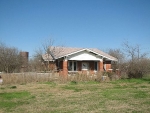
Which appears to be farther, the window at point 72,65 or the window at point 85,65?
the window at point 85,65

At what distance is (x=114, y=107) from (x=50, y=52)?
2682cm

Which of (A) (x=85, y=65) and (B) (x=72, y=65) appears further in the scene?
(A) (x=85, y=65)

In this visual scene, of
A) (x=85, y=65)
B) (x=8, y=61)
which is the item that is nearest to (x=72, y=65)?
(x=85, y=65)

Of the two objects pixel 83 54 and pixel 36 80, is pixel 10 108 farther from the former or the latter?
pixel 83 54

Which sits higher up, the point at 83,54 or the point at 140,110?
the point at 83,54

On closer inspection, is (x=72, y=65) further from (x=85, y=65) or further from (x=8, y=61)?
(x=8, y=61)

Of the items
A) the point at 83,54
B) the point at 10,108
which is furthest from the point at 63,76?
the point at 10,108

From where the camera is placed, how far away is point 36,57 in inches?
1796

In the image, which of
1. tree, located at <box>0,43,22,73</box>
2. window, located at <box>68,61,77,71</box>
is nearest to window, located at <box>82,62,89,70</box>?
window, located at <box>68,61,77,71</box>

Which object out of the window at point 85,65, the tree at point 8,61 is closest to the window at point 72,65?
the window at point 85,65

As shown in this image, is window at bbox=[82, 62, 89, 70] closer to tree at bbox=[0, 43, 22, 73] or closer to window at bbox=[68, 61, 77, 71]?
window at bbox=[68, 61, 77, 71]

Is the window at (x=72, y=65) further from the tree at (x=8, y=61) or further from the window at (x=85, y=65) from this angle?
the tree at (x=8, y=61)

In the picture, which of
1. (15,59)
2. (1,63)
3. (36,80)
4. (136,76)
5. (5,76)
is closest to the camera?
(5,76)

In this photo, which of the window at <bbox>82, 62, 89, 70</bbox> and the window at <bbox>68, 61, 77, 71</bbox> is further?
the window at <bbox>82, 62, 89, 70</bbox>
